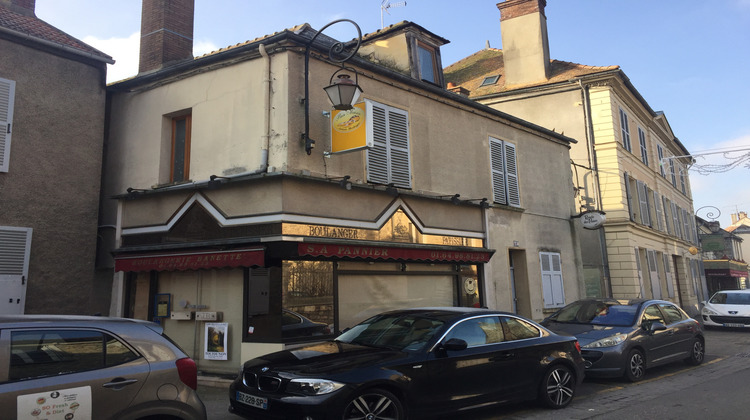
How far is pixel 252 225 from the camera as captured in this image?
29.2 feet

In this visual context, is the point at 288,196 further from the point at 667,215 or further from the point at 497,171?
the point at 667,215

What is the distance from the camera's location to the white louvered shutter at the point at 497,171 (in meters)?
13.5

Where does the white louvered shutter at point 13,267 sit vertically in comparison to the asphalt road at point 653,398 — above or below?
above

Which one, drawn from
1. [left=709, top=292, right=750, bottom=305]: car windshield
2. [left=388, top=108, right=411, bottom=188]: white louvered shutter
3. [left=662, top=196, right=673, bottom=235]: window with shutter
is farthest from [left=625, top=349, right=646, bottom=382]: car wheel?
[left=662, top=196, right=673, bottom=235]: window with shutter

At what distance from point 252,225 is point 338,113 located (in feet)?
8.29

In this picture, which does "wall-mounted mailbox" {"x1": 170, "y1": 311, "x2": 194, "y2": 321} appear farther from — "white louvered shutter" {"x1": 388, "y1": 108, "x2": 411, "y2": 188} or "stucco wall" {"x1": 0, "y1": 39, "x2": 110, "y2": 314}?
"white louvered shutter" {"x1": 388, "y1": 108, "x2": 411, "y2": 188}

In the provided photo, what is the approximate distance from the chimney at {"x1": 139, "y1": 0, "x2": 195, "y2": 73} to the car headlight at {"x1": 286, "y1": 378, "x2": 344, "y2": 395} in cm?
→ 896

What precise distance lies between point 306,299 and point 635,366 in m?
5.74

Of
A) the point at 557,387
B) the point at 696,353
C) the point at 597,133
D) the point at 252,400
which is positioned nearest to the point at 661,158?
the point at 597,133

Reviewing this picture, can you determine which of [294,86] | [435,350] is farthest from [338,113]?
[435,350]

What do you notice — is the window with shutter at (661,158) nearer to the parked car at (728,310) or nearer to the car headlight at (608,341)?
the parked car at (728,310)

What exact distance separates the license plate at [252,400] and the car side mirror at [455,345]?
2091mm

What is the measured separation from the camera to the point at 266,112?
9.10 meters

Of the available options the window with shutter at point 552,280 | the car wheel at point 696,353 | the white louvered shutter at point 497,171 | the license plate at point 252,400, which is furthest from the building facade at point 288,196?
the car wheel at point 696,353
